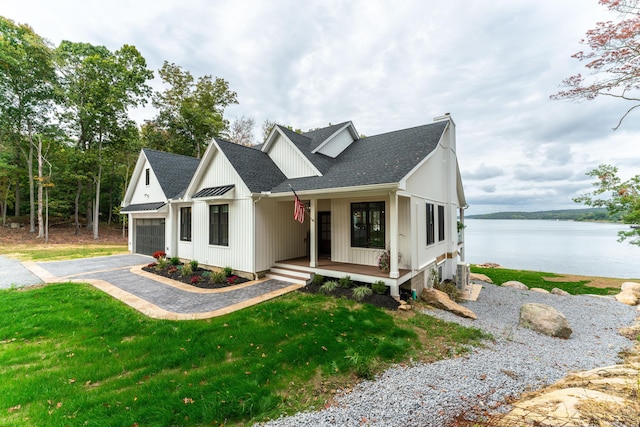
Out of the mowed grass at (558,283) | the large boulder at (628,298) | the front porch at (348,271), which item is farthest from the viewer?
the mowed grass at (558,283)

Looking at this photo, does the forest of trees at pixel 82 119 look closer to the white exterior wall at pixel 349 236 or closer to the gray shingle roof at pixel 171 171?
the gray shingle roof at pixel 171 171

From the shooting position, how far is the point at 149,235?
14.3m

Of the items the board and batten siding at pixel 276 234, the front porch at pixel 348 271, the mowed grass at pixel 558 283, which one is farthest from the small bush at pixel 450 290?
the mowed grass at pixel 558 283

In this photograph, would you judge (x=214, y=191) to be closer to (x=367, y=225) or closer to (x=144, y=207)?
(x=367, y=225)

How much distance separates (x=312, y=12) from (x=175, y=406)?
40.4 ft

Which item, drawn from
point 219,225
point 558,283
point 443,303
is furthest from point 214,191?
point 558,283

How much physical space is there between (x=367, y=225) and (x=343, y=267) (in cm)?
167

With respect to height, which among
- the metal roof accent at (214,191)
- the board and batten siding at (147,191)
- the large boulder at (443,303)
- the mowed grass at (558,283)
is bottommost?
the mowed grass at (558,283)

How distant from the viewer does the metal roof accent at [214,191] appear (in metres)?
9.10

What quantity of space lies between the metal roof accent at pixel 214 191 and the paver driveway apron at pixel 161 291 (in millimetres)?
3328

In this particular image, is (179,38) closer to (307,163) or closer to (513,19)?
(307,163)

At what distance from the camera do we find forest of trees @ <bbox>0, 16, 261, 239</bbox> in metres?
20.2

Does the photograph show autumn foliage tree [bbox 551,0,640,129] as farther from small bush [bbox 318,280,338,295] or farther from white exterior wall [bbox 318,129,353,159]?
small bush [bbox 318,280,338,295]

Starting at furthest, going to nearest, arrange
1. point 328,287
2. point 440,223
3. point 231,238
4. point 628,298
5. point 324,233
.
Answer: point 440,223, point 324,233, point 628,298, point 231,238, point 328,287
